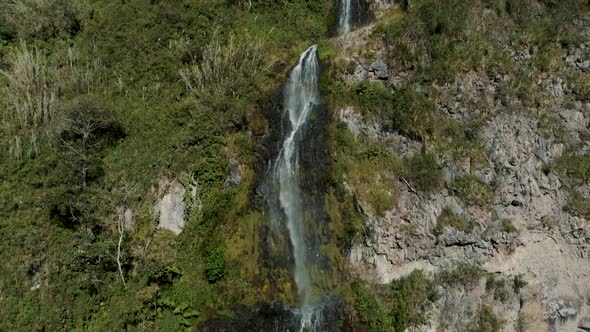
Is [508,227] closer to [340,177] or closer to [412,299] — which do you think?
[412,299]

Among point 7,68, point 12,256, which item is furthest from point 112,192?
point 7,68

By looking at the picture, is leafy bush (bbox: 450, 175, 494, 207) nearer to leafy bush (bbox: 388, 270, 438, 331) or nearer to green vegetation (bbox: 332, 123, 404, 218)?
green vegetation (bbox: 332, 123, 404, 218)

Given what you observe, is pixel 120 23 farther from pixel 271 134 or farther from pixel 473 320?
pixel 473 320

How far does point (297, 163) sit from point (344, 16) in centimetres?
1108

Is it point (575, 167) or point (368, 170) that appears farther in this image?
point (368, 170)

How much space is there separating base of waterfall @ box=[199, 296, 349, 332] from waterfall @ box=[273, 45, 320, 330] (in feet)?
0.34

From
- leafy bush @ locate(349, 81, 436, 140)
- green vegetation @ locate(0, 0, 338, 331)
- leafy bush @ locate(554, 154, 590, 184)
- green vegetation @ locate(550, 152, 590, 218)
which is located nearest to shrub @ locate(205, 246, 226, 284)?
green vegetation @ locate(0, 0, 338, 331)

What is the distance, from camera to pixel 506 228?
51.8 feet

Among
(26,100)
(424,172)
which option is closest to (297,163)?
(424,172)

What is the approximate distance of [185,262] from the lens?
644 inches

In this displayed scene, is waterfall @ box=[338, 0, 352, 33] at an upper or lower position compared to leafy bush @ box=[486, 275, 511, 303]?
upper

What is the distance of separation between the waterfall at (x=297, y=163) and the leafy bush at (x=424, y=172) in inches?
198

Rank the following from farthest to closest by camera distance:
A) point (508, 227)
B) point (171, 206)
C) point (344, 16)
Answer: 1. point (344, 16)
2. point (171, 206)
3. point (508, 227)

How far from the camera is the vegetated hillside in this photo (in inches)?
599
